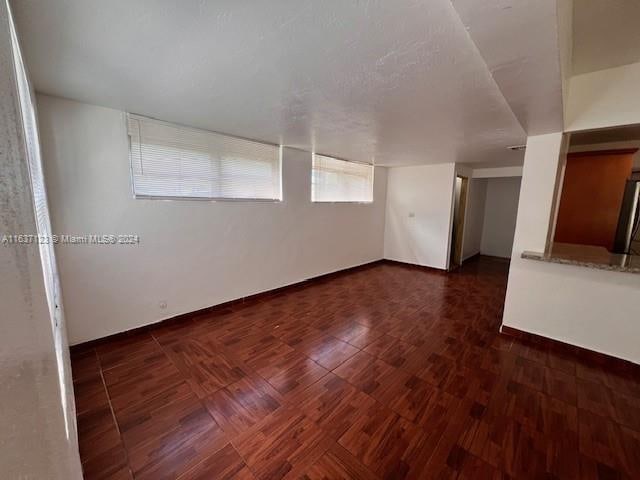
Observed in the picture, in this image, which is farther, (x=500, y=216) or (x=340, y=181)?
(x=500, y=216)

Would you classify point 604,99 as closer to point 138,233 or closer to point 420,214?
point 420,214

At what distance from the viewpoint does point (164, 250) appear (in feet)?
9.00

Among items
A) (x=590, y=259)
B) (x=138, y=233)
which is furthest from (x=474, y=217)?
(x=138, y=233)

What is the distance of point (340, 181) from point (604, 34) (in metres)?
3.51

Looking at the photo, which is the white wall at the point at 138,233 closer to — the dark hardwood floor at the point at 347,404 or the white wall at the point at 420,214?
the dark hardwood floor at the point at 347,404

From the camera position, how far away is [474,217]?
6355 mm

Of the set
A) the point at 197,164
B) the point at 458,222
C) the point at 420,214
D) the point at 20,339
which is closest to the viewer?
the point at 20,339

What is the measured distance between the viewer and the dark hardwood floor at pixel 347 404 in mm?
1406

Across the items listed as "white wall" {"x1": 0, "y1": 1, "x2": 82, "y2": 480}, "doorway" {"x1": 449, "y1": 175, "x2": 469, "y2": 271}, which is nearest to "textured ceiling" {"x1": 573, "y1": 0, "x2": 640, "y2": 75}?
"white wall" {"x1": 0, "y1": 1, "x2": 82, "y2": 480}

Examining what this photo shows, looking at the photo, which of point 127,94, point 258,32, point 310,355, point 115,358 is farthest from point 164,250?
point 258,32

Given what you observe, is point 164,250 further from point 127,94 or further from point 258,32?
point 258,32

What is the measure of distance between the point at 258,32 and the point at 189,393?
7.78ft

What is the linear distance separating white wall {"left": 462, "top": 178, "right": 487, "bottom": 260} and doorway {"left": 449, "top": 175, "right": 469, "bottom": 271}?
0.54 feet

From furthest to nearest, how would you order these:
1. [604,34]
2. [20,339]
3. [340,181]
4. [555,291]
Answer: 1. [340,181]
2. [555,291]
3. [604,34]
4. [20,339]
